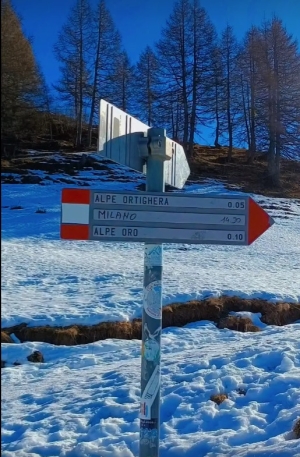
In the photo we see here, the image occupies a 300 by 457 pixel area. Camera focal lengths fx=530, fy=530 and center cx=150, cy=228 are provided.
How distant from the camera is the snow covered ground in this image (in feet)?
16.1

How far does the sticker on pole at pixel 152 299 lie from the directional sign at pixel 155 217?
1.37 ft

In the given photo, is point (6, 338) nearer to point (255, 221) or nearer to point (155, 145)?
point (155, 145)

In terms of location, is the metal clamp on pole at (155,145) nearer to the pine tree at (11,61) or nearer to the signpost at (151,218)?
the signpost at (151,218)

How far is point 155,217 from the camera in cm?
316

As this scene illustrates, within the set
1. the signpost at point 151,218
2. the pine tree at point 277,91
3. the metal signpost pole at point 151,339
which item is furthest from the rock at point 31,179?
the metal signpost pole at point 151,339

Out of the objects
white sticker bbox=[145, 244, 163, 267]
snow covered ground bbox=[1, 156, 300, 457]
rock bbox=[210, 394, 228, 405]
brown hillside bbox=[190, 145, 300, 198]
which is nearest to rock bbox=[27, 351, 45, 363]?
snow covered ground bbox=[1, 156, 300, 457]

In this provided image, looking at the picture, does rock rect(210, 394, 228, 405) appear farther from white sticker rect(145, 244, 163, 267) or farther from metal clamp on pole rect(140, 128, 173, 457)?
white sticker rect(145, 244, 163, 267)

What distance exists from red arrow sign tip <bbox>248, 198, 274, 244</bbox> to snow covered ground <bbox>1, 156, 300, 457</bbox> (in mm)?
1969

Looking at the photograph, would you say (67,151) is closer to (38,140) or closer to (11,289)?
(38,140)

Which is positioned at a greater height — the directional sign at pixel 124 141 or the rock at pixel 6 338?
the directional sign at pixel 124 141

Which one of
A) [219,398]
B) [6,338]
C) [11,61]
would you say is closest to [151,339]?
[11,61]

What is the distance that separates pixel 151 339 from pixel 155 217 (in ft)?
2.72

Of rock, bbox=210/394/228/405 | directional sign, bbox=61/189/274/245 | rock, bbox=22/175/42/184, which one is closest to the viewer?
directional sign, bbox=61/189/274/245

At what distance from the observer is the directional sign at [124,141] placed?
10.3ft
